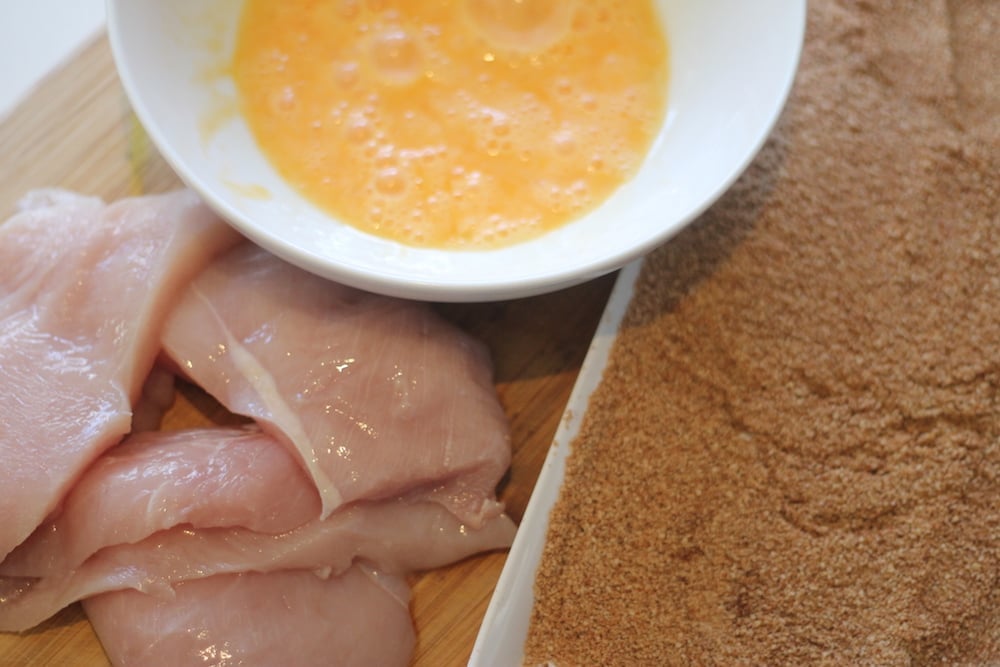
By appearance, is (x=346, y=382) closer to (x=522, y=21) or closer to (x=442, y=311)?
(x=442, y=311)

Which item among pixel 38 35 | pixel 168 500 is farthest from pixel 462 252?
pixel 38 35

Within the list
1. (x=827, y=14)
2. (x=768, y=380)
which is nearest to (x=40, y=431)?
(x=768, y=380)

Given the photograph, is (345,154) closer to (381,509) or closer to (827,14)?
(381,509)

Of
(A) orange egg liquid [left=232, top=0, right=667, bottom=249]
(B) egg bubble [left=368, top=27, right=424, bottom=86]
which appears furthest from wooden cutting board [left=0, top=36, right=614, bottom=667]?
(B) egg bubble [left=368, top=27, right=424, bottom=86]

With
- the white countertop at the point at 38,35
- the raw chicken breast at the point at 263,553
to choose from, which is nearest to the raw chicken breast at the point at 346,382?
the raw chicken breast at the point at 263,553

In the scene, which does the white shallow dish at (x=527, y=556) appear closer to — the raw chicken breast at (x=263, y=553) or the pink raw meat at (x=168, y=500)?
the raw chicken breast at (x=263, y=553)

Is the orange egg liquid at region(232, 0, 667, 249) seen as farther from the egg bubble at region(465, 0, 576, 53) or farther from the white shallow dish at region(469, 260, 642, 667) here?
the white shallow dish at region(469, 260, 642, 667)
